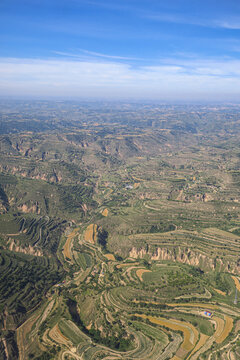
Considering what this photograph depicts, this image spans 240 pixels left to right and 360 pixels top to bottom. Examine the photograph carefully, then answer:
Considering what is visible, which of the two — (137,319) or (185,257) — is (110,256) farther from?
(137,319)

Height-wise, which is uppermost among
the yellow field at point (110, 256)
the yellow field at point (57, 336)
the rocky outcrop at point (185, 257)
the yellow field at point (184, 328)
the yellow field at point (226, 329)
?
the rocky outcrop at point (185, 257)

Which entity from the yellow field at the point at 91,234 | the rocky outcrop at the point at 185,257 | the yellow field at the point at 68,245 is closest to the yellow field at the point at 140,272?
the rocky outcrop at the point at 185,257

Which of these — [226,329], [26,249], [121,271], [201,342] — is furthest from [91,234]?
[226,329]

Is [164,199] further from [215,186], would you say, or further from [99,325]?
[99,325]

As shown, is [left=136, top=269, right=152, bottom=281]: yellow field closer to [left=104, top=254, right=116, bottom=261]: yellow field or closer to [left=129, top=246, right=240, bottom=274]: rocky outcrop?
[left=129, top=246, right=240, bottom=274]: rocky outcrop

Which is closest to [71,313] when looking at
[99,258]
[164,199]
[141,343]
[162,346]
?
[141,343]

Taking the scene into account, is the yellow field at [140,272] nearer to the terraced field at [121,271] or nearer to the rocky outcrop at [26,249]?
the terraced field at [121,271]
